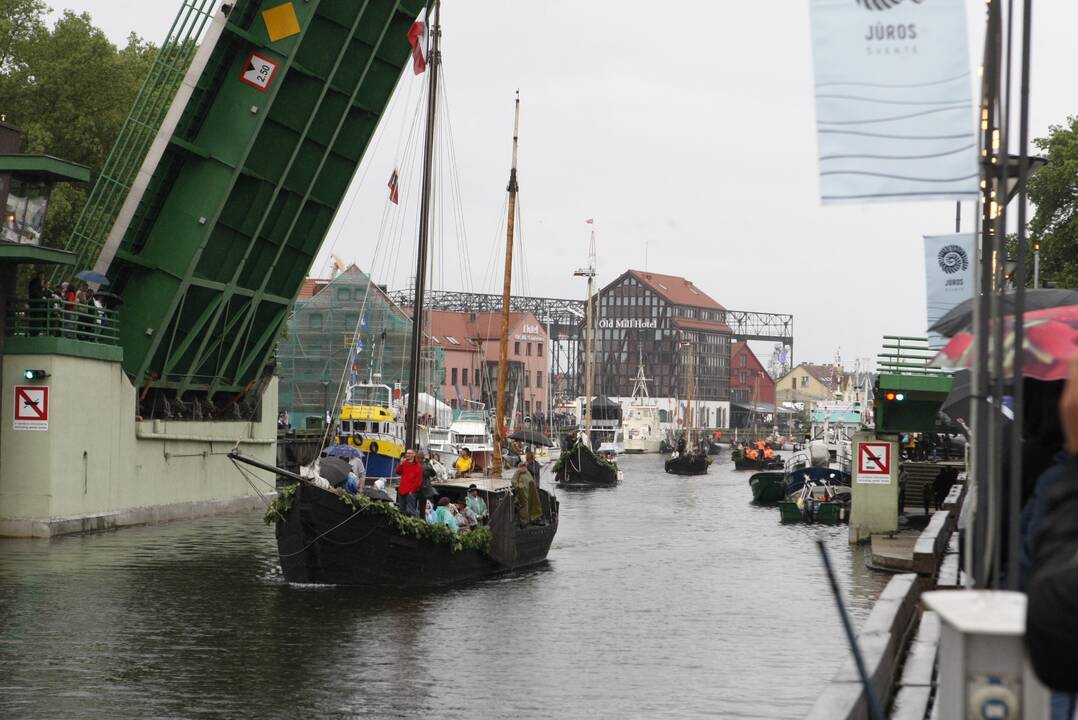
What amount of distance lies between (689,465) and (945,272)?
60391mm

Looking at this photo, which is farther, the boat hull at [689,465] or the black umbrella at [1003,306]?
the boat hull at [689,465]

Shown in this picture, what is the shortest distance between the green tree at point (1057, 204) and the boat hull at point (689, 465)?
97.2 feet

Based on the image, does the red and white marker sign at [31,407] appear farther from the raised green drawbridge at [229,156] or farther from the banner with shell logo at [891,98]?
the banner with shell logo at [891,98]

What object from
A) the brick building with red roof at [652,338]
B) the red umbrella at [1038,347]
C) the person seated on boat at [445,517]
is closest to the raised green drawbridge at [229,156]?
the person seated on boat at [445,517]

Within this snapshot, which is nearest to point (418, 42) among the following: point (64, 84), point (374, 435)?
point (64, 84)

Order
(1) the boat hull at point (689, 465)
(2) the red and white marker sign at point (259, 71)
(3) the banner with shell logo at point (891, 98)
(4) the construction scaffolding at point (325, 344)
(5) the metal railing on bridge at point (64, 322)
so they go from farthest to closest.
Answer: (1) the boat hull at point (689, 465), (4) the construction scaffolding at point (325, 344), (2) the red and white marker sign at point (259, 71), (5) the metal railing on bridge at point (64, 322), (3) the banner with shell logo at point (891, 98)

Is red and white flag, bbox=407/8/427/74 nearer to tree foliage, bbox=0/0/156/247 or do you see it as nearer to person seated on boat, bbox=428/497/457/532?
person seated on boat, bbox=428/497/457/532

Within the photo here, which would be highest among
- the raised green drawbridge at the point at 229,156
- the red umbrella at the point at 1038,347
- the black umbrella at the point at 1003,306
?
the raised green drawbridge at the point at 229,156

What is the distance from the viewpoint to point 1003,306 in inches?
264

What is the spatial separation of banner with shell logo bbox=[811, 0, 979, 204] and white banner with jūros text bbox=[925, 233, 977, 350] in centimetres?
1468

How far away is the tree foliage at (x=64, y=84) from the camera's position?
43.2 meters

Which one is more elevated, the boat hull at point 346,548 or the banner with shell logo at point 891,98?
the banner with shell logo at point 891,98

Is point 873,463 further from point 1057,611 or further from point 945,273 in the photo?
point 1057,611

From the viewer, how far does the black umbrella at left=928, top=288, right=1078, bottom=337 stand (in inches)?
359
